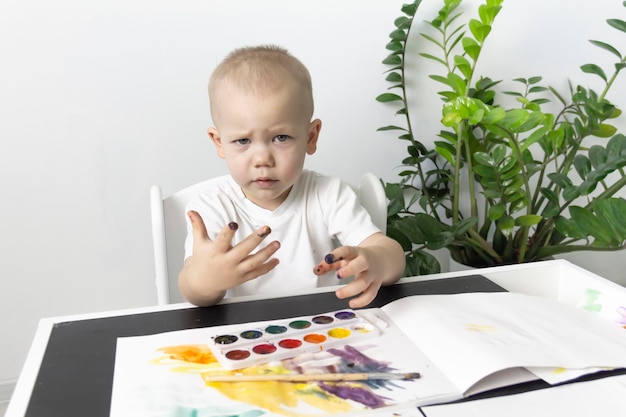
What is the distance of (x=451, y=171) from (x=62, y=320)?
1.25 m

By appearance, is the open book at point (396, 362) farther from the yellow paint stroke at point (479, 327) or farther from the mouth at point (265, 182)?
the mouth at point (265, 182)

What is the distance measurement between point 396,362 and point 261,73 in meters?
0.44

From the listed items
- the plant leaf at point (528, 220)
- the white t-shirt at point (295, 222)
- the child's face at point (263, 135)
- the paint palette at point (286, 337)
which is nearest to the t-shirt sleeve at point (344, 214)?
the white t-shirt at point (295, 222)

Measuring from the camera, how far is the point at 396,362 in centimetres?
60

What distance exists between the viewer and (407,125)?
1.71 m

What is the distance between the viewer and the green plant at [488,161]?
1.29 metres

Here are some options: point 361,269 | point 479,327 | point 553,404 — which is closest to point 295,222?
point 361,269

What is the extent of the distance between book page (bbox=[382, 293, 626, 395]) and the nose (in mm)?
262

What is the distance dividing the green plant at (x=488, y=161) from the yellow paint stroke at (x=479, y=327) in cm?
60

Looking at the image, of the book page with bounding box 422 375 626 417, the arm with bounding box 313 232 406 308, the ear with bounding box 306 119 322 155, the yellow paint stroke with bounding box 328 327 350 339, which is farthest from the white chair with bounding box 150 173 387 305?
the book page with bounding box 422 375 626 417

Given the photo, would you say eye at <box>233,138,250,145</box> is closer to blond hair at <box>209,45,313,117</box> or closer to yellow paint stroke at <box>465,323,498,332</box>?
blond hair at <box>209,45,313,117</box>

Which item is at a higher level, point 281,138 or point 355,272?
point 281,138

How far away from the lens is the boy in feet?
2.26

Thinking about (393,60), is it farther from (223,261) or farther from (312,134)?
(223,261)
